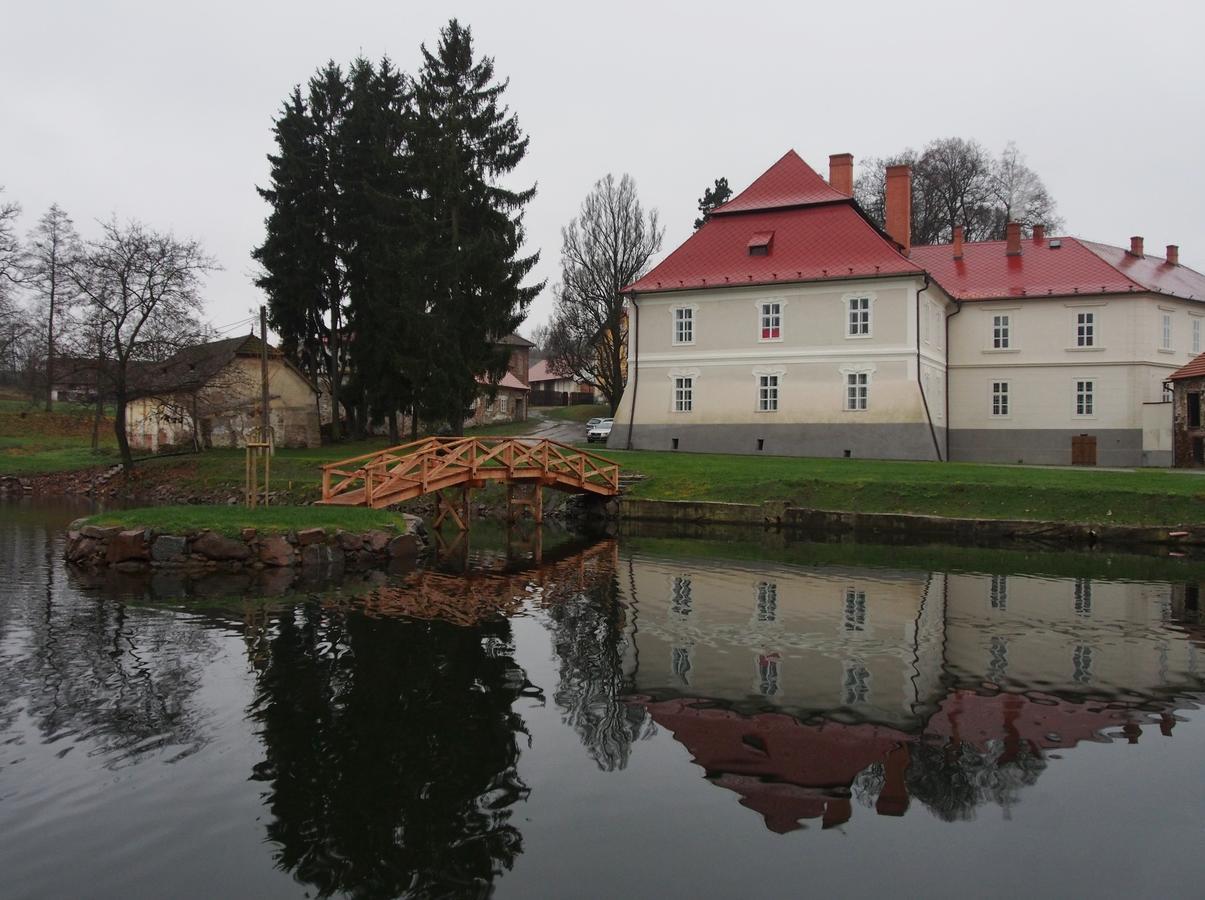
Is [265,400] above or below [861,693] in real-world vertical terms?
above

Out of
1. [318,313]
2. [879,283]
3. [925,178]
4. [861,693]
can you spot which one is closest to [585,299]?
[318,313]

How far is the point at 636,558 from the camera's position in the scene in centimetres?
1975

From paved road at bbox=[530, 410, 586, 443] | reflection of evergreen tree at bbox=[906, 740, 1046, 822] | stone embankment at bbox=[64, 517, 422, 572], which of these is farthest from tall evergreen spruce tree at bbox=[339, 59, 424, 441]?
reflection of evergreen tree at bbox=[906, 740, 1046, 822]

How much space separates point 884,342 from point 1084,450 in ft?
34.2

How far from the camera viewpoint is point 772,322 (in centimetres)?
3484

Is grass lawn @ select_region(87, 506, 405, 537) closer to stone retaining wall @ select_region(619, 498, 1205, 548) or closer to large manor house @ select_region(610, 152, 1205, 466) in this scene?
stone retaining wall @ select_region(619, 498, 1205, 548)

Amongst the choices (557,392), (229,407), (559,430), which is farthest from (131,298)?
(557,392)

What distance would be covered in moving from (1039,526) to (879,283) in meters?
12.5

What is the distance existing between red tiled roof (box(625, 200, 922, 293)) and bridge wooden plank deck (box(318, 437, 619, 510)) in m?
10.8

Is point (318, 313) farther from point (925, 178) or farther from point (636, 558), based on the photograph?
point (925, 178)

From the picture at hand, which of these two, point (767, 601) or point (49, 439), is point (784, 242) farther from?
point (49, 439)

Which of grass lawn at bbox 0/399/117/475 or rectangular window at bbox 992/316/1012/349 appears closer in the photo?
rectangular window at bbox 992/316/1012/349

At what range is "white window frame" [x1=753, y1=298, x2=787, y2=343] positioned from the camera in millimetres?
34594

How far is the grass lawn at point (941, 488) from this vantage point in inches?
928
